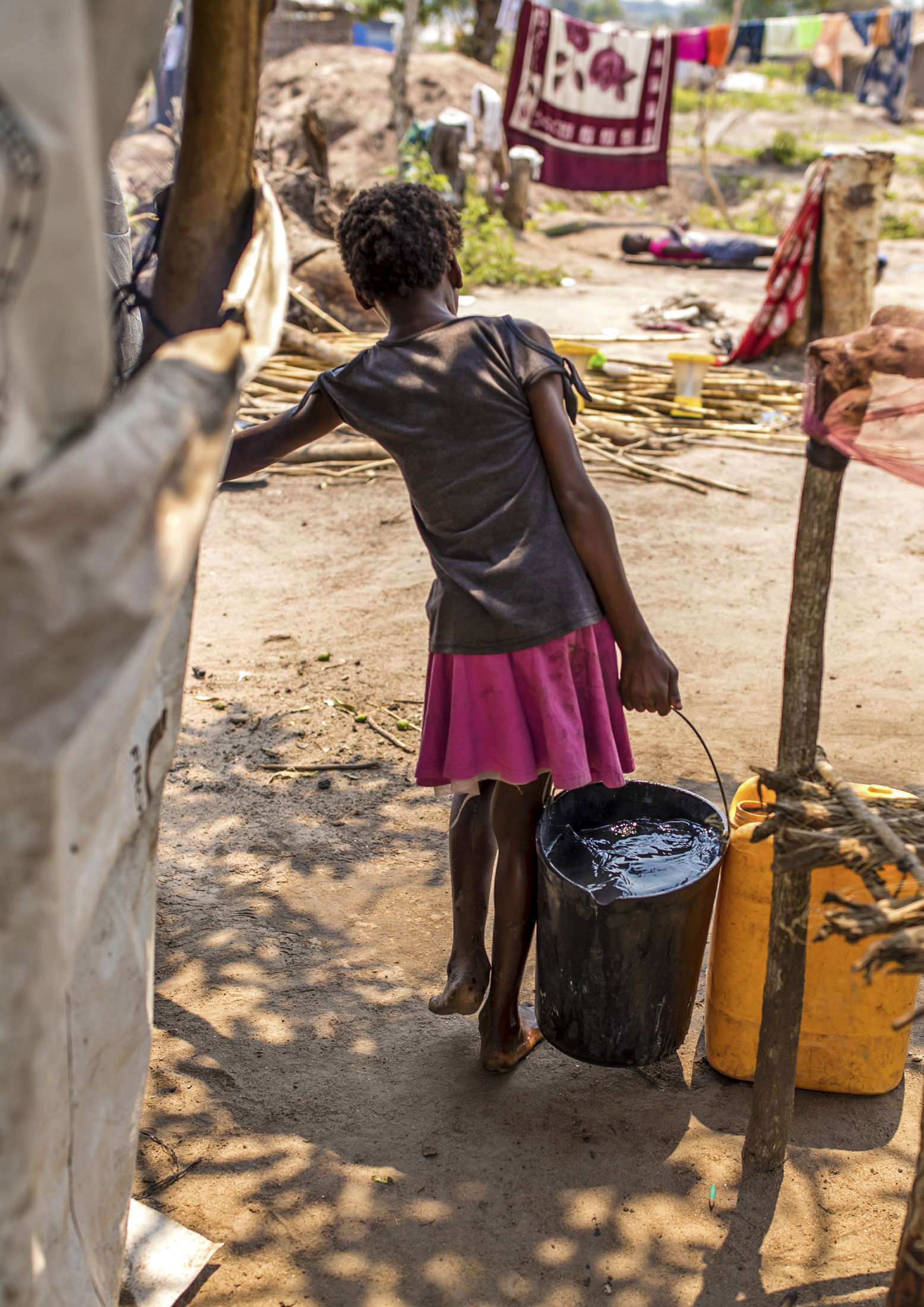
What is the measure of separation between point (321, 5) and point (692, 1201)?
959 inches

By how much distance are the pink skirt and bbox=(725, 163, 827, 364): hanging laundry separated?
24.6ft

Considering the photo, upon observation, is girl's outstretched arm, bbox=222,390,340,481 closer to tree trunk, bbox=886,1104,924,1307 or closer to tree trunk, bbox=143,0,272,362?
tree trunk, bbox=143,0,272,362

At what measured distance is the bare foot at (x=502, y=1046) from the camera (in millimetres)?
2521

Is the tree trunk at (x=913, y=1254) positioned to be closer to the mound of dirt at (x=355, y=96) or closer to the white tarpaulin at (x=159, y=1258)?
the white tarpaulin at (x=159, y=1258)

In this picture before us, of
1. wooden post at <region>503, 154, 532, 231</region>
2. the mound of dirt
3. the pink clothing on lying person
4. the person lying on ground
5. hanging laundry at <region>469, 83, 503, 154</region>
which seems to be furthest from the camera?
the mound of dirt

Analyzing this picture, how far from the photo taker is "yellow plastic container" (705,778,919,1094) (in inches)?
89.4

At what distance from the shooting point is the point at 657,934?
88.4 inches

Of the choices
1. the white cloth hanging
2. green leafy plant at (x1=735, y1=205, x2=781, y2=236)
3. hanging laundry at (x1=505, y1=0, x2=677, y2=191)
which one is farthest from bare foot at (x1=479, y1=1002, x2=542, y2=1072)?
green leafy plant at (x1=735, y1=205, x2=781, y2=236)

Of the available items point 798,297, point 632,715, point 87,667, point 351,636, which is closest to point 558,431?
point 87,667

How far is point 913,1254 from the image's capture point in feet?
5.51

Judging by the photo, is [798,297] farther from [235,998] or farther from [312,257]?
[235,998]

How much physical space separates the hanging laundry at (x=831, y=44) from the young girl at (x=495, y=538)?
58.0 feet

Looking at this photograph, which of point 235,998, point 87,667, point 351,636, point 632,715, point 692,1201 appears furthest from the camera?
point 351,636

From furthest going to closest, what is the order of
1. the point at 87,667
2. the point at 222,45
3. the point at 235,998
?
the point at 235,998 → the point at 222,45 → the point at 87,667
